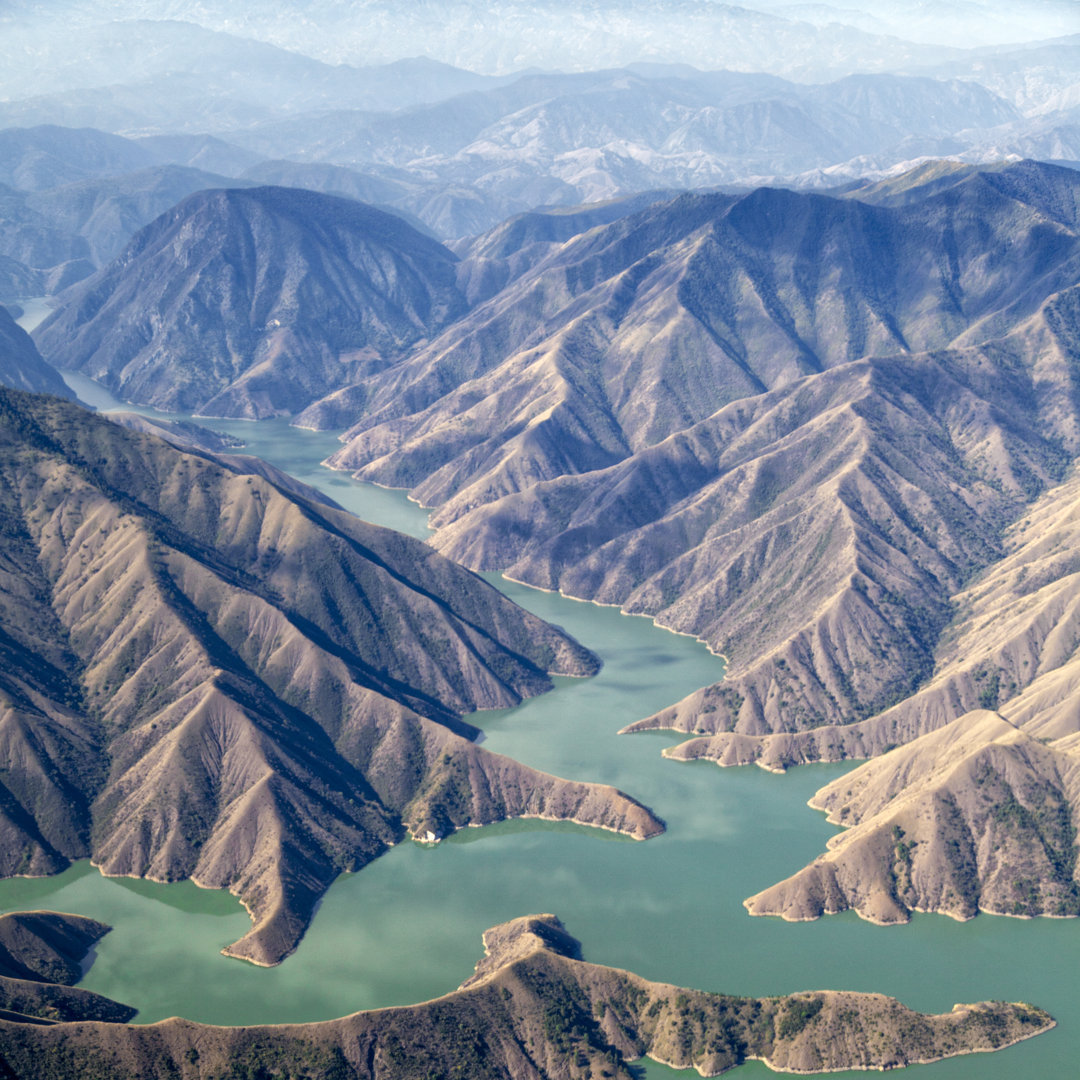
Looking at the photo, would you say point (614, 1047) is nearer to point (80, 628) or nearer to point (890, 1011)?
point (890, 1011)

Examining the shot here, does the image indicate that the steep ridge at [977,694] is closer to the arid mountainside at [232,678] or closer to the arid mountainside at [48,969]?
the arid mountainside at [232,678]

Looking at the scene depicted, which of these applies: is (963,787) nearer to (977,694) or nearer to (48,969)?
(977,694)

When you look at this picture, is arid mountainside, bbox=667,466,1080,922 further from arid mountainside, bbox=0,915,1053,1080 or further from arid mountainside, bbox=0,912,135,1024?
arid mountainside, bbox=0,912,135,1024

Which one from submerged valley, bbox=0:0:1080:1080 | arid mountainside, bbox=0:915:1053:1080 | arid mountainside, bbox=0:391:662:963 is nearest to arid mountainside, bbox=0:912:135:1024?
submerged valley, bbox=0:0:1080:1080

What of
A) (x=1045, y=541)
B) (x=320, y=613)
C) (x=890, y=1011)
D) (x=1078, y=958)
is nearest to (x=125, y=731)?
(x=320, y=613)

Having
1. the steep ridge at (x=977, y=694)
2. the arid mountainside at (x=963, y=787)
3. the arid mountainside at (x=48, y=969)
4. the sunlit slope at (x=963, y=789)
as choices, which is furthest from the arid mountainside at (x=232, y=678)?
the steep ridge at (x=977, y=694)

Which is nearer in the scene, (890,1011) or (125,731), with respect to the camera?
(890,1011)
